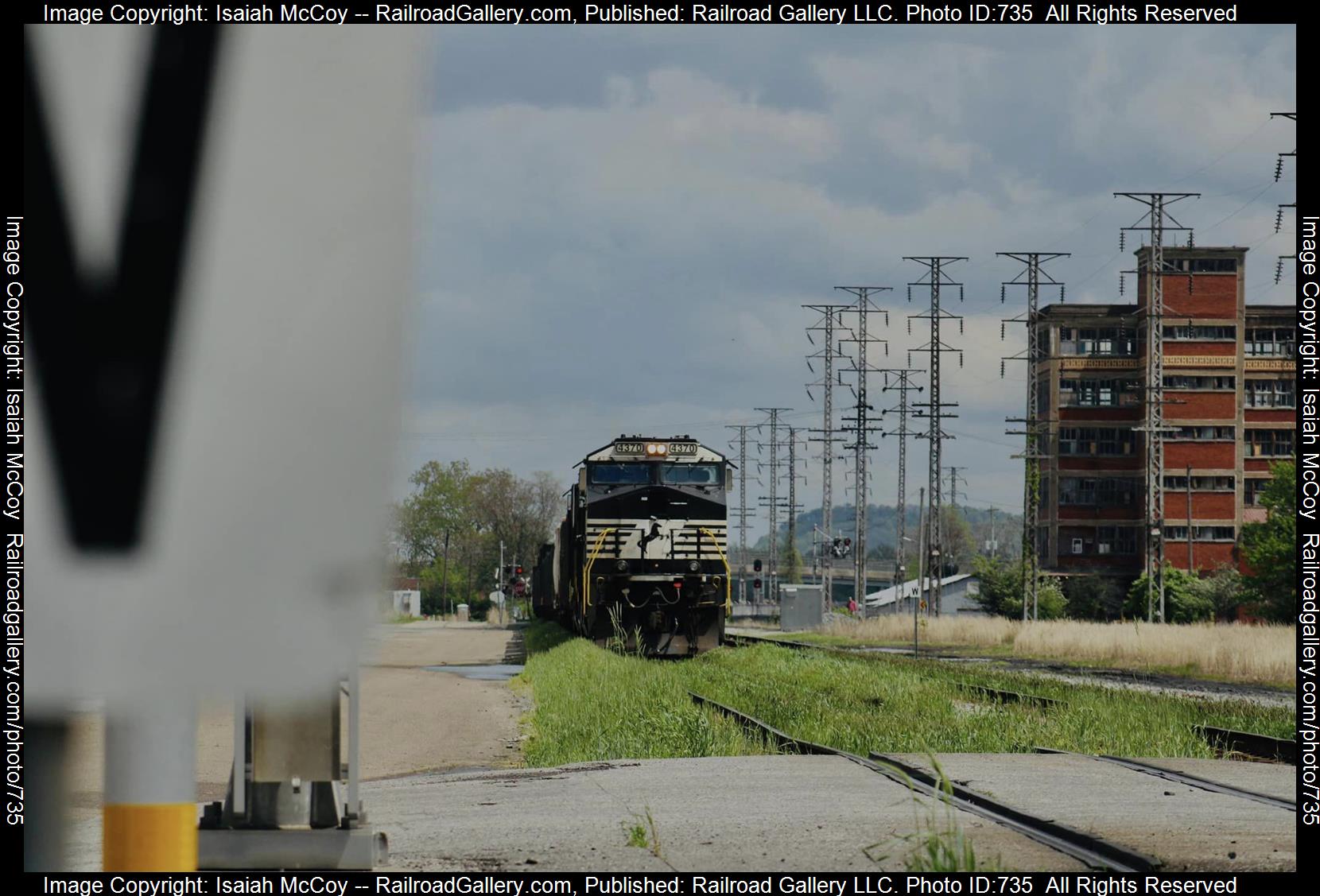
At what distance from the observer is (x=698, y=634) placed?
33.0m

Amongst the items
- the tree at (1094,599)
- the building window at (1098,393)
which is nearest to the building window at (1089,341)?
the building window at (1098,393)

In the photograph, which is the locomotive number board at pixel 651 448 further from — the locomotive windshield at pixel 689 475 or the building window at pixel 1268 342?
the building window at pixel 1268 342

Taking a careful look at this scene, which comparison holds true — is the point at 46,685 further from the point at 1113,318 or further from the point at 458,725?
the point at 1113,318

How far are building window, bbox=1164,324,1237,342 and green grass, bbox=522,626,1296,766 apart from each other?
67.1 metres

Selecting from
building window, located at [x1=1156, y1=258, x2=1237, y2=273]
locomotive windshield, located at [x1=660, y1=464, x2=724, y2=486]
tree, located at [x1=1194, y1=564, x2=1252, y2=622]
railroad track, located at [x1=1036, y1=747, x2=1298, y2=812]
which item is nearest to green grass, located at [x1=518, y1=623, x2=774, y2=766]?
railroad track, located at [x1=1036, y1=747, x2=1298, y2=812]

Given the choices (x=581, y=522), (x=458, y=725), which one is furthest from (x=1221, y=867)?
(x=581, y=522)

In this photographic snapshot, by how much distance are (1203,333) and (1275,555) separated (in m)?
21.2

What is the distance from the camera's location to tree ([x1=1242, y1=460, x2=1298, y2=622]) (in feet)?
230

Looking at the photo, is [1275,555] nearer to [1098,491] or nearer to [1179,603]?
[1179,603]

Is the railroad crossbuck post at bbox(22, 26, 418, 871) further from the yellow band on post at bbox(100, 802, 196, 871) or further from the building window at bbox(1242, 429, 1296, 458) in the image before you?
the building window at bbox(1242, 429, 1296, 458)

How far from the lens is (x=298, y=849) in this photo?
4910 mm

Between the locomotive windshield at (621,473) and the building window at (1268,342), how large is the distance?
233 ft

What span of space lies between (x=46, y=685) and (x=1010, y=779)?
10.8 m

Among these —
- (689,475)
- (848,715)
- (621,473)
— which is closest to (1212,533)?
(689,475)
